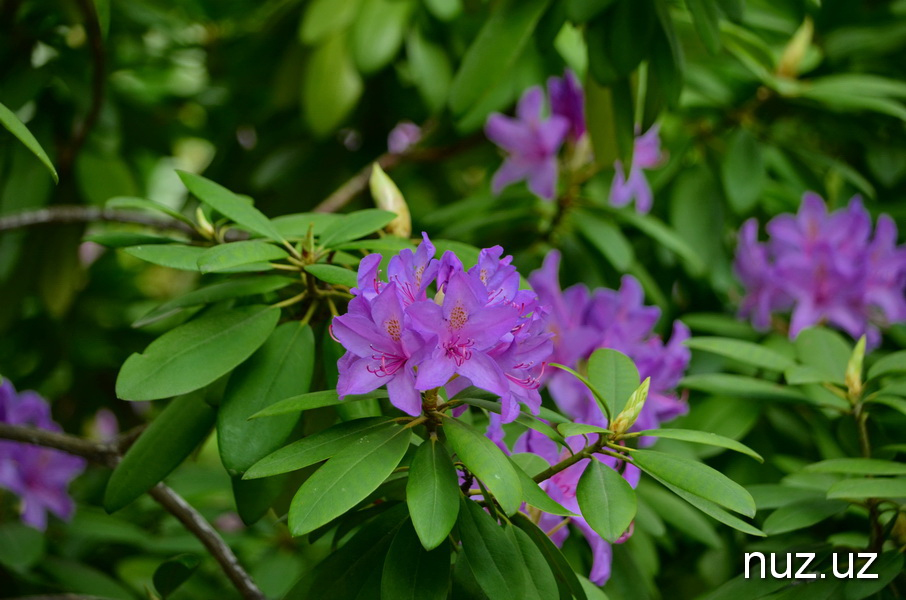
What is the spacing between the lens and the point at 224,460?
78cm

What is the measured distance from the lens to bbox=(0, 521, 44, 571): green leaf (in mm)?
1295

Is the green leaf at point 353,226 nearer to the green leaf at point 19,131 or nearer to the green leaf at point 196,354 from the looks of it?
the green leaf at point 196,354

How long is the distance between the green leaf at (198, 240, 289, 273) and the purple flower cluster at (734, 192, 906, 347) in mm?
968

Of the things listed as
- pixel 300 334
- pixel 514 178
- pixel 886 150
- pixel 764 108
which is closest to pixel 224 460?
pixel 300 334

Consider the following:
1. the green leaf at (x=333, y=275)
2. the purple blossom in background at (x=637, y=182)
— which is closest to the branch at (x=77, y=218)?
the green leaf at (x=333, y=275)

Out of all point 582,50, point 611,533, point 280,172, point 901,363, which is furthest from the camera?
point 280,172

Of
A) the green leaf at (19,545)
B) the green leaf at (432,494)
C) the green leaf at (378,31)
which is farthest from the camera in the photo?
the green leaf at (378,31)

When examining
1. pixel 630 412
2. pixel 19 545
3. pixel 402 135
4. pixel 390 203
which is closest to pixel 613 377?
pixel 630 412

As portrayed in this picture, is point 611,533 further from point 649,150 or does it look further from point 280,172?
point 280,172

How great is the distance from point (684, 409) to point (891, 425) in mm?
299

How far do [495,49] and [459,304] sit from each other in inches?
25.7

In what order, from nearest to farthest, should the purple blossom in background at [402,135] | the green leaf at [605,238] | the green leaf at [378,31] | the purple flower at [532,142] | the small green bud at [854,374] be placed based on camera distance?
the small green bud at [854,374], the green leaf at [605,238], the purple flower at [532,142], the green leaf at [378,31], the purple blossom in background at [402,135]

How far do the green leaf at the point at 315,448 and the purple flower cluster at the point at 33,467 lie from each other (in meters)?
0.80

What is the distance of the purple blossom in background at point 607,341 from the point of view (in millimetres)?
1213
